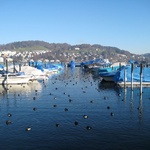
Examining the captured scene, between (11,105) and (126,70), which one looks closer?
(11,105)

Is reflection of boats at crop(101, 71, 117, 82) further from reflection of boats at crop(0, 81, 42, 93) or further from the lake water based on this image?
the lake water

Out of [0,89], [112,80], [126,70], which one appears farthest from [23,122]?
[112,80]

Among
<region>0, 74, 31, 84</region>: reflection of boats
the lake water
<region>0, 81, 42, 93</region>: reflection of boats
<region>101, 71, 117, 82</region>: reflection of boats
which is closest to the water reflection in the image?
<region>0, 81, 42, 93</region>: reflection of boats

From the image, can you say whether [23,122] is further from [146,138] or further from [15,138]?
[146,138]

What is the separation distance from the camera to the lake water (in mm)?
35438

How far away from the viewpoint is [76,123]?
43.5 metres

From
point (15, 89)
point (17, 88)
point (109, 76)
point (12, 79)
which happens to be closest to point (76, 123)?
point (15, 89)

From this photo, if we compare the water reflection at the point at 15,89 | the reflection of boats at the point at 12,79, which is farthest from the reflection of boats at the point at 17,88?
the reflection of boats at the point at 12,79

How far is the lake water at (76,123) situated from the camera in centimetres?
3544

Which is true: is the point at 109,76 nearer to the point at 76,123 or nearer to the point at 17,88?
the point at 17,88

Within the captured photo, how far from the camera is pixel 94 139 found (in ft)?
121

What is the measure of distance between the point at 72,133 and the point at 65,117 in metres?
9.32

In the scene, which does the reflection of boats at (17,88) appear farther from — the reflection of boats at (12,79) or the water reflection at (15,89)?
the reflection of boats at (12,79)

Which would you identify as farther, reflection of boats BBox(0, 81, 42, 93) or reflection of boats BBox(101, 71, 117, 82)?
reflection of boats BBox(101, 71, 117, 82)
